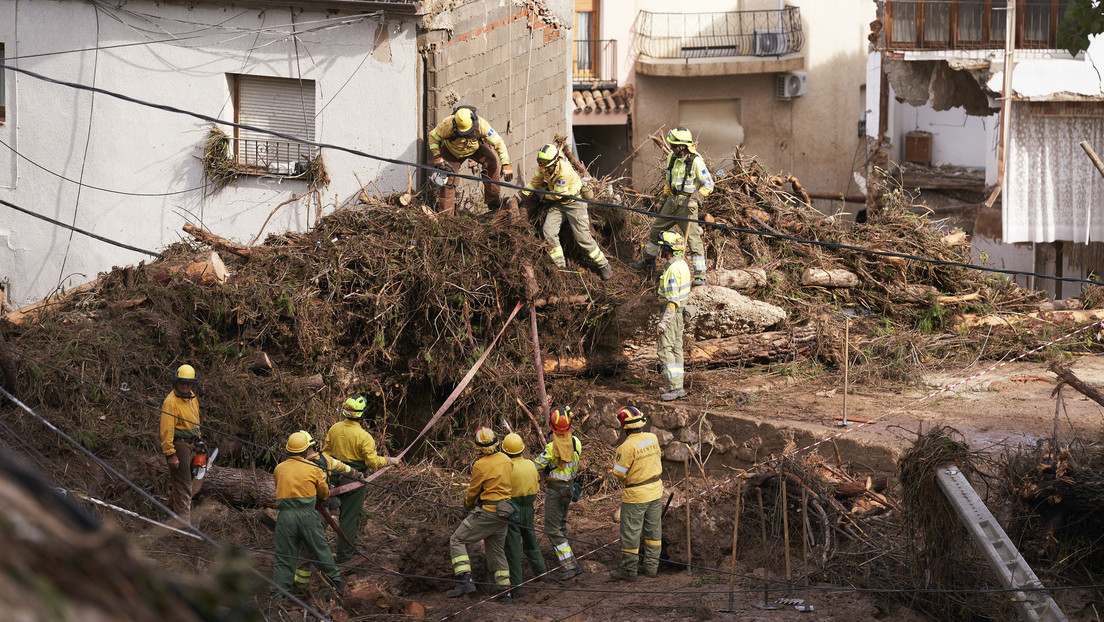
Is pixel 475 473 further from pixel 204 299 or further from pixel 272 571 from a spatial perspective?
pixel 204 299

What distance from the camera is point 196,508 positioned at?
9891 mm

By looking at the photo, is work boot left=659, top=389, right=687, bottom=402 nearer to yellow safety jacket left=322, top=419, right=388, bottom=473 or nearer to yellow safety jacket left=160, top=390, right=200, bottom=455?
yellow safety jacket left=322, top=419, right=388, bottom=473

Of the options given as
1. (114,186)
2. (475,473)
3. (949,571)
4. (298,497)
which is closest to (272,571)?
→ (298,497)

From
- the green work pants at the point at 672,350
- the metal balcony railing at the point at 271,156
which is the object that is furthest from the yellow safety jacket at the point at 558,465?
the metal balcony railing at the point at 271,156

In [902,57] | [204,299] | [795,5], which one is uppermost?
[795,5]

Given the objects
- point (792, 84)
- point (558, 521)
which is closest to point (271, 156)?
point (558, 521)

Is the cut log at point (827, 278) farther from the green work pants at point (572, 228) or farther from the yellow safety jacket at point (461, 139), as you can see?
the yellow safety jacket at point (461, 139)

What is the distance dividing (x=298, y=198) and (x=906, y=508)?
9.13 m

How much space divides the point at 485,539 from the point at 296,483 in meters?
1.73

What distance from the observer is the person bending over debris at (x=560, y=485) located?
9094 millimetres

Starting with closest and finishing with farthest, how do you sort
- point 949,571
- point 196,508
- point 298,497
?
point 949,571 → point 298,497 → point 196,508

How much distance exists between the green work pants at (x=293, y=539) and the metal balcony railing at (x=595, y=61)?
617 inches

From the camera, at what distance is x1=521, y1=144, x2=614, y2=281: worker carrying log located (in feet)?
39.8

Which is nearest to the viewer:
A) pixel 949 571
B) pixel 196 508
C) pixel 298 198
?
pixel 949 571
